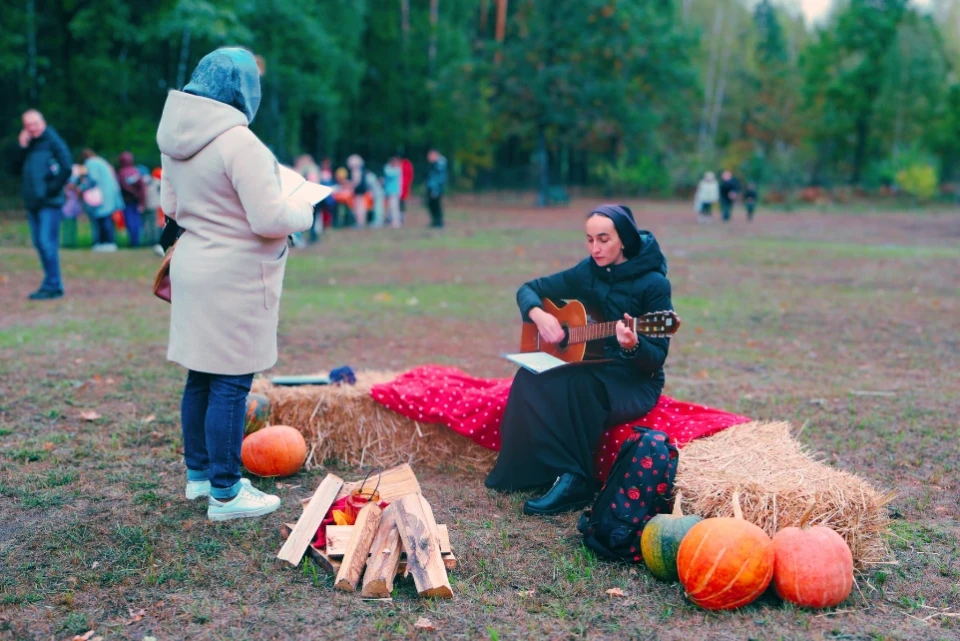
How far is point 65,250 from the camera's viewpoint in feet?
57.3

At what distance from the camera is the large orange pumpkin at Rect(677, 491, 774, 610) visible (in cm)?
345

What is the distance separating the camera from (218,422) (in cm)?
422

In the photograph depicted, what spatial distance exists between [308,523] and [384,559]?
0.52 m

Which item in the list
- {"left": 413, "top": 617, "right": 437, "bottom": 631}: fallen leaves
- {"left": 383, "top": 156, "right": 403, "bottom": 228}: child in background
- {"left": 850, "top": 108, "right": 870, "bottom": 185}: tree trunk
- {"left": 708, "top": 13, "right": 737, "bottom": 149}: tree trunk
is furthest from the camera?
{"left": 708, "top": 13, "right": 737, "bottom": 149}: tree trunk

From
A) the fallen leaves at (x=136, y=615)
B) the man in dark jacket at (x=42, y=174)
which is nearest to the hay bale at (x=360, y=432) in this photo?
the fallen leaves at (x=136, y=615)

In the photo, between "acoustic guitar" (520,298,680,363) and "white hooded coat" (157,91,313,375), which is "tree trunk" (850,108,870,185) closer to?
"acoustic guitar" (520,298,680,363)

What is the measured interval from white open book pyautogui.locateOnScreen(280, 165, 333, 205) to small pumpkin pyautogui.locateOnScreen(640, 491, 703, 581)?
2155mm

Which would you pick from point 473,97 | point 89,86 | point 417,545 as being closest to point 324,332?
point 417,545

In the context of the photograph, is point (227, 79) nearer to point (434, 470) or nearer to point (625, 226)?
point (625, 226)

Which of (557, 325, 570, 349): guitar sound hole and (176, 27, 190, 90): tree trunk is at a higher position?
(176, 27, 190, 90): tree trunk

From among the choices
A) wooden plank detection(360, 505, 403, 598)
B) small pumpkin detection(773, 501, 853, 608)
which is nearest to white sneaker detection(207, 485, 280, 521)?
wooden plank detection(360, 505, 403, 598)

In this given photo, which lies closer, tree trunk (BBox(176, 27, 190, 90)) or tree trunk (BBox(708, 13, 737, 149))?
tree trunk (BBox(176, 27, 190, 90))

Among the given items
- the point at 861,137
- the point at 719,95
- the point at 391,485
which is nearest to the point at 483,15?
the point at 719,95

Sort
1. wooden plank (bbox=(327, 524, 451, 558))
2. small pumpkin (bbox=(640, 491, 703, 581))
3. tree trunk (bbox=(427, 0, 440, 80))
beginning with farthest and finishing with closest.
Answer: tree trunk (bbox=(427, 0, 440, 80)), wooden plank (bbox=(327, 524, 451, 558)), small pumpkin (bbox=(640, 491, 703, 581))
